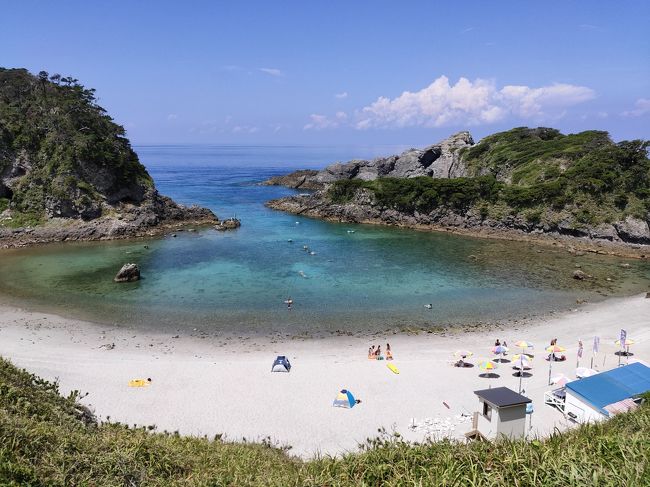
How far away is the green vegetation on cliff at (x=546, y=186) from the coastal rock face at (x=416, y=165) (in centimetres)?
860

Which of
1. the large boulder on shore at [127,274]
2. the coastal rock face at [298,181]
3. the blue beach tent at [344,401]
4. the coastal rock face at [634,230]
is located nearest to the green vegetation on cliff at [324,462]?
the blue beach tent at [344,401]

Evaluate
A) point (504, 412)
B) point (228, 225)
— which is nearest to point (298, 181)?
point (228, 225)

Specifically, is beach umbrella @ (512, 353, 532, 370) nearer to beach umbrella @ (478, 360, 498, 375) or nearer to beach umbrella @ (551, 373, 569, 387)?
beach umbrella @ (478, 360, 498, 375)

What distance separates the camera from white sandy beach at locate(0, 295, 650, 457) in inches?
689

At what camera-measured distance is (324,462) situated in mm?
8367

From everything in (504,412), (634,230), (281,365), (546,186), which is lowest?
(281,365)

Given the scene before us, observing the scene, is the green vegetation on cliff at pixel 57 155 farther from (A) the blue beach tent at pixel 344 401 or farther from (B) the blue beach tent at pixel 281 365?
(A) the blue beach tent at pixel 344 401

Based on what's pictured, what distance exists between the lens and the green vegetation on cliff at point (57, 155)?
174 ft

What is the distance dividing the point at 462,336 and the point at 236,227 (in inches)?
1661

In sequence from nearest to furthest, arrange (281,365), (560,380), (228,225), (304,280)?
(560,380), (281,365), (304,280), (228,225)

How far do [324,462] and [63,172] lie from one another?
5748 cm

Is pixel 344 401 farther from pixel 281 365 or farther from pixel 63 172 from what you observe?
pixel 63 172

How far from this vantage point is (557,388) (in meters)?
19.8

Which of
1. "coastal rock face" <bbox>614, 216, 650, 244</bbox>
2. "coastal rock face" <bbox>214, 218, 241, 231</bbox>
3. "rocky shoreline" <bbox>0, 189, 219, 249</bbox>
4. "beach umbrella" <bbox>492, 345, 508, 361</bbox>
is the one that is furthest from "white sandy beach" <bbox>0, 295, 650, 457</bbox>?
"coastal rock face" <bbox>214, 218, 241, 231</bbox>
